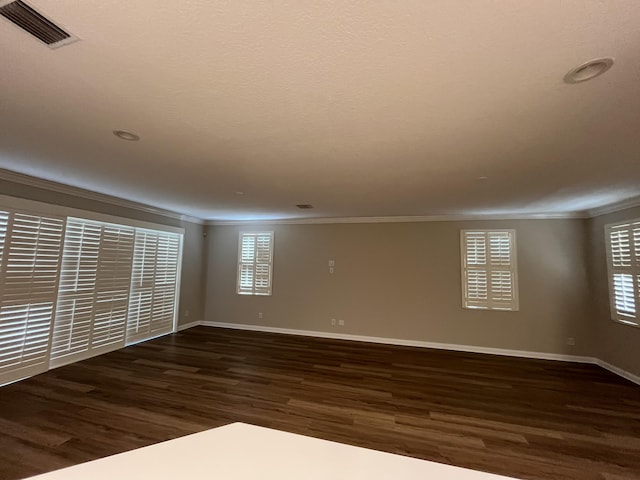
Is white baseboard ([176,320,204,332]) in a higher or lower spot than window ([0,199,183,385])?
lower

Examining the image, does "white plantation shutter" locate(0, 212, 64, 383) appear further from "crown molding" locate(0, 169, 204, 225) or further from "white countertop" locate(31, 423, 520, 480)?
"white countertop" locate(31, 423, 520, 480)

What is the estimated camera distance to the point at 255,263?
638cm

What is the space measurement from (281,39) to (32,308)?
4.50 meters

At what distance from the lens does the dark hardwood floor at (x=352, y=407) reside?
7.31 ft

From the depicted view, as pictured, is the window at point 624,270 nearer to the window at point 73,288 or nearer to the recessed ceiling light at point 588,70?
the recessed ceiling light at point 588,70

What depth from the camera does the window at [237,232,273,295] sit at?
628 centimetres

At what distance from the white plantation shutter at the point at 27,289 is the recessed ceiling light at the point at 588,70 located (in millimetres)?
5297

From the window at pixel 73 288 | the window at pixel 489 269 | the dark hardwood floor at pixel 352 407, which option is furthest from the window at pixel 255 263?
the window at pixel 489 269

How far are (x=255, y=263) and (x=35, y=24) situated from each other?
17.8 ft

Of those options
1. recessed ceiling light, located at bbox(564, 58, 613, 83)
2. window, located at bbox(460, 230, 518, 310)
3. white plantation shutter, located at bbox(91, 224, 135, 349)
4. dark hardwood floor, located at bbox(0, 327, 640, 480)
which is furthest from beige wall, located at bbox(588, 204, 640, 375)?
white plantation shutter, located at bbox(91, 224, 135, 349)

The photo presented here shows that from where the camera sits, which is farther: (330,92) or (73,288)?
(73,288)

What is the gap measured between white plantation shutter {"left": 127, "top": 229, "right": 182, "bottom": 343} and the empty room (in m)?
0.05

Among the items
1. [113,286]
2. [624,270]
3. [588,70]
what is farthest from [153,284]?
[624,270]

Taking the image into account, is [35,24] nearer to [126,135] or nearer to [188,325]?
[126,135]
